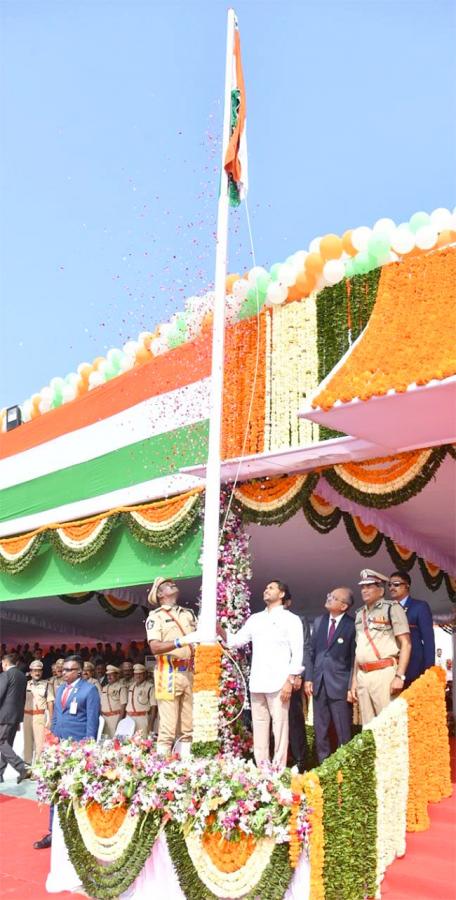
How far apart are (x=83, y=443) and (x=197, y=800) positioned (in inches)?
247

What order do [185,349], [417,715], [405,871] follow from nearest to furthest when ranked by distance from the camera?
[405,871], [417,715], [185,349]

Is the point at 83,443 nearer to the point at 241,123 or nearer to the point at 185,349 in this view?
the point at 185,349

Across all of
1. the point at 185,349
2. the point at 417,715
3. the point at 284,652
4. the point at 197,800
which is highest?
the point at 185,349

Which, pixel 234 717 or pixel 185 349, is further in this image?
pixel 185 349

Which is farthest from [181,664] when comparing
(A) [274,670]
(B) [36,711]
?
(B) [36,711]

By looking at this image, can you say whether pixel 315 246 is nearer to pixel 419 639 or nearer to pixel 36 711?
pixel 419 639

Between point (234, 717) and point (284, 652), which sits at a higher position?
point (284, 652)

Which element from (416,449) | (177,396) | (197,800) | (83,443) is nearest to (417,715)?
(197,800)

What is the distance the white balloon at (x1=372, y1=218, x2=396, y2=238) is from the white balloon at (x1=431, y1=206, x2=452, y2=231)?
361 mm

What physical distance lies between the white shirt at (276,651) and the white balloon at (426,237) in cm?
319

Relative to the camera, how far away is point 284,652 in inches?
233

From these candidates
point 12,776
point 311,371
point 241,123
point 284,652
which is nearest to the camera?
point 284,652

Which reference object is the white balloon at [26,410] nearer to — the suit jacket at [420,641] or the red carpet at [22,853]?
the red carpet at [22,853]

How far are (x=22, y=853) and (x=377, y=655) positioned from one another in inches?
126
